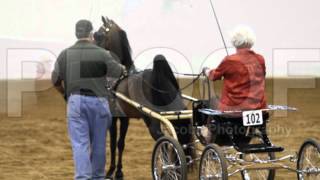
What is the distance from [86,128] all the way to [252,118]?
4.88 feet

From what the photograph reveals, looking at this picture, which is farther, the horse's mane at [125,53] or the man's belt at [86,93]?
the horse's mane at [125,53]

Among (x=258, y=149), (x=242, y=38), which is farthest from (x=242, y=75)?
(x=258, y=149)

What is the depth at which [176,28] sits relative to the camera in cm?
1606

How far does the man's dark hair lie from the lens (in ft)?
19.6

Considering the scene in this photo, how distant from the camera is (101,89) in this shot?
237 inches

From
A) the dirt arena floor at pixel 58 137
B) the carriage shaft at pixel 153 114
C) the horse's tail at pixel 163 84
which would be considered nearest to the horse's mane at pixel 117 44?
the carriage shaft at pixel 153 114

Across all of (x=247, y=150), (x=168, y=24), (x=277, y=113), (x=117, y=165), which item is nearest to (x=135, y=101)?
(x=117, y=165)

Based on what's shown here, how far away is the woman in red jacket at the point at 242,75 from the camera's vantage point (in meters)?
5.85

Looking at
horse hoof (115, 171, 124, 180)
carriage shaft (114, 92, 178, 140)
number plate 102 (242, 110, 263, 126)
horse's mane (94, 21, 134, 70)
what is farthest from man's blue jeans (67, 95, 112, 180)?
horse's mane (94, 21, 134, 70)

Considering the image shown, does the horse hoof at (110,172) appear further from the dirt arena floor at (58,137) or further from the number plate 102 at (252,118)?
the number plate 102 at (252,118)

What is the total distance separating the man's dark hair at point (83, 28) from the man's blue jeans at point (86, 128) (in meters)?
0.56

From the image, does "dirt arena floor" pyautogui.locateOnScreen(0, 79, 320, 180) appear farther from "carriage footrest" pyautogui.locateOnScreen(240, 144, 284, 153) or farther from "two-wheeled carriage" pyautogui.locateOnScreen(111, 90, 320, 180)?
"carriage footrest" pyautogui.locateOnScreen(240, 144, 284, 153)

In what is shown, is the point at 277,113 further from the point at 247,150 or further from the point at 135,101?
the point at 247,150

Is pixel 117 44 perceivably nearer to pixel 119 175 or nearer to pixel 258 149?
pixel 119 175
